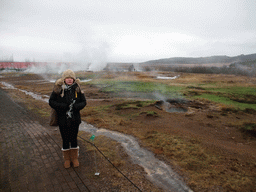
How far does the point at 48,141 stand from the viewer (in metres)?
5.40

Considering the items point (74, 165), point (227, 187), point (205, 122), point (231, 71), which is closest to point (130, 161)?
point (74, 165)

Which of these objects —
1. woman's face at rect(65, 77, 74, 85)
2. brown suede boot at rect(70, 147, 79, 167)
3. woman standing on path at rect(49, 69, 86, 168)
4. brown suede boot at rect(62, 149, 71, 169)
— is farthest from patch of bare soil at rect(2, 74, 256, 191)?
woman's face at rect(65, 77, 74, 85)

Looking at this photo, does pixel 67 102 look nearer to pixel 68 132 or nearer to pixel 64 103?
pixel 64 103

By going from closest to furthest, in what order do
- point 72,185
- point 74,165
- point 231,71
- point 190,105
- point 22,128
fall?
point 72,185 → point 74,165 → point 22,128 → point 190,105 → point 231,71

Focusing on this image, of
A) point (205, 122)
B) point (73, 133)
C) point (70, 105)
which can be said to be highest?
point (70, 105)

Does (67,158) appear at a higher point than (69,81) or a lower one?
lower

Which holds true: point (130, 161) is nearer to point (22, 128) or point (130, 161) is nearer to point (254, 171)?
point (254, 171)

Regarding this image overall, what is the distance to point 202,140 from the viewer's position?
6.44 metres

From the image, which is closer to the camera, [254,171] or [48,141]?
[254,171]

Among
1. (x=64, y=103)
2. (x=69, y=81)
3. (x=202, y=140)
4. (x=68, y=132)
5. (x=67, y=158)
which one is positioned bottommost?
(x=202, y=140)

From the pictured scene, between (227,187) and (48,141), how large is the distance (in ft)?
17.0

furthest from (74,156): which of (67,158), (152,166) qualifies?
(152,166)

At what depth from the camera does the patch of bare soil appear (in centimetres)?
400

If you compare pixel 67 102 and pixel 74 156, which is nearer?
pixel 67 102
